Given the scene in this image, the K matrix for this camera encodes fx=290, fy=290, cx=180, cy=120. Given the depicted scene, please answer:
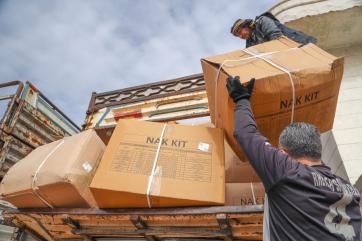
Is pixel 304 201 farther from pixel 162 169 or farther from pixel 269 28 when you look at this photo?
pixel 269 28

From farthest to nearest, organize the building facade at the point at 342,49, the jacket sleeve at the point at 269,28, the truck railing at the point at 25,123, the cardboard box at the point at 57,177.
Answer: the truck railing at the point at 25,123
the building facade at the point at 342,49
the jacket sleeve at the point at 269,28
the cardboard box at the point at 57,177

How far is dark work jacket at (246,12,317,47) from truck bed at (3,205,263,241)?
160cm

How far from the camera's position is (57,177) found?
216 centimetres

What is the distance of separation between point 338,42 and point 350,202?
3.63 m

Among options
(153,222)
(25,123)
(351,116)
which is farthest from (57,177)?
(351,116)

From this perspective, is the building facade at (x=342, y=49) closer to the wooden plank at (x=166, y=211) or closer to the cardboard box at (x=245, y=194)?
the cardboard box at (x=245, y=194)

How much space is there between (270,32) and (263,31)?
12 cm

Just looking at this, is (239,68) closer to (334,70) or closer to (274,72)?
(274,72)

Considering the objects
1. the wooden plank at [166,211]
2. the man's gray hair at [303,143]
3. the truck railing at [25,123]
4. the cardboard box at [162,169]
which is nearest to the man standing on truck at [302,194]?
the man's gray hair at [303,143]

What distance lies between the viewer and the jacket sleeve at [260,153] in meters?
1.43

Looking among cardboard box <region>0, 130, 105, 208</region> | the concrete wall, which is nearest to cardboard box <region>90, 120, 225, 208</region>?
cardboard box <region>0, 130, 105, 208</region>

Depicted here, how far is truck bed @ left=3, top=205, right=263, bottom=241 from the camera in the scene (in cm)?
192

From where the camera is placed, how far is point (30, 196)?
7.65ft

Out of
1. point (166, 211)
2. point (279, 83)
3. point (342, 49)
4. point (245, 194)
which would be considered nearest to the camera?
point (279, 83)
